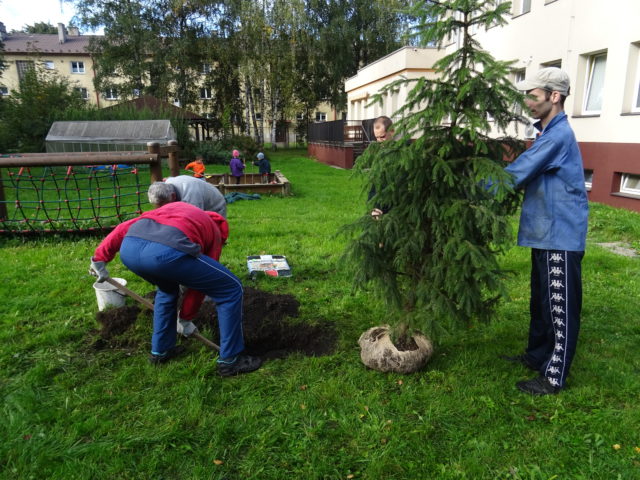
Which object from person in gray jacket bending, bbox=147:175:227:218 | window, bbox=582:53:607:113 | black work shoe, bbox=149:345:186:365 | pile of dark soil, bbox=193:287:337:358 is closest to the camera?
black work shoe, bbox=149:345:186:365

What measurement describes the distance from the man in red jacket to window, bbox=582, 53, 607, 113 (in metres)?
10.0

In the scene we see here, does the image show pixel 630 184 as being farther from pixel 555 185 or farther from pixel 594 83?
pixel 555 185

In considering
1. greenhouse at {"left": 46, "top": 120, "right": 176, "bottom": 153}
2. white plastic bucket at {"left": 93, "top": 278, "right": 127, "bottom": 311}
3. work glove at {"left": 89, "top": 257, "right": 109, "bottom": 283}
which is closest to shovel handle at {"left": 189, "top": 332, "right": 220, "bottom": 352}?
work glove at {"left": 89, "top": 257, "right": 109, "bottom": 283}

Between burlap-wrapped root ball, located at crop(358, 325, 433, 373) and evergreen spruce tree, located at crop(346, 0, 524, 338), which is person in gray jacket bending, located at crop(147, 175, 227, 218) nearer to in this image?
evergreen spruce tree, located at crop(346, 0, 524, 338)

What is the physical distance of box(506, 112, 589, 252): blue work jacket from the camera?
282 centimetres

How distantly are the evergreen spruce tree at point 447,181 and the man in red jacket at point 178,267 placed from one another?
98cm

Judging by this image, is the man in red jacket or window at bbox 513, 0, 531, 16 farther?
window at bbox 513, 0, 531, 16

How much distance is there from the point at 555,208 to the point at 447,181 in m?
0.69

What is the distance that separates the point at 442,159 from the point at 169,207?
6.10ft

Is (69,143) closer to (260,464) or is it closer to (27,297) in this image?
(27,297)

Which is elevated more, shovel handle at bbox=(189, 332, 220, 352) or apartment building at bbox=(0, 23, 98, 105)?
apartment building at bbox=(0, 23, 98, 105)

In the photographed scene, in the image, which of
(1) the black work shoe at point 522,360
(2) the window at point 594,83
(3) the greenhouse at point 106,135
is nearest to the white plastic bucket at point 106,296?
(1) the black work shoe at point 522,360

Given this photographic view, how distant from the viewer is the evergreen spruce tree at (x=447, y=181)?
2.73 meters

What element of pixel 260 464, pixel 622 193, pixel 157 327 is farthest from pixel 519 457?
pixel 622 193
